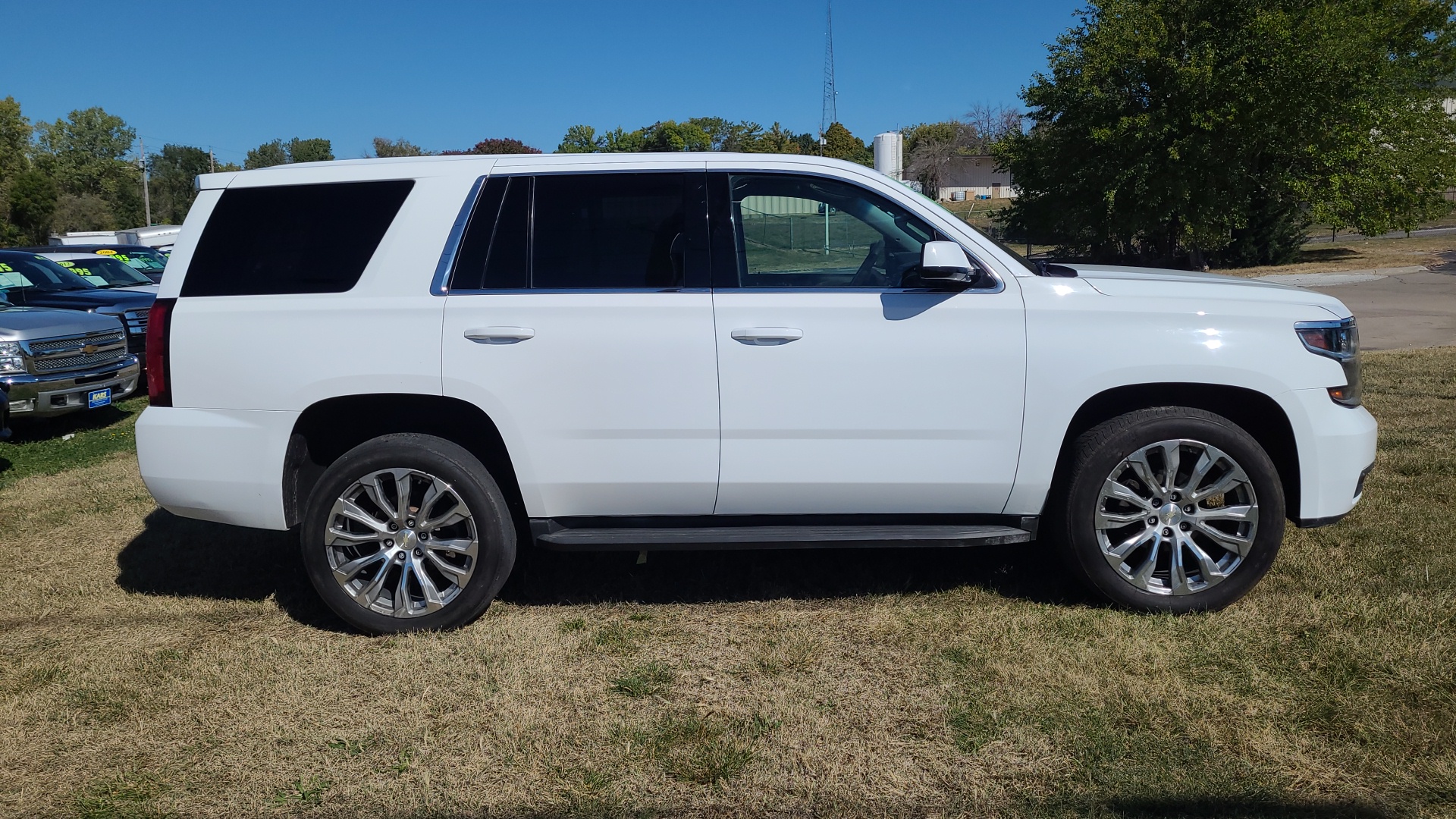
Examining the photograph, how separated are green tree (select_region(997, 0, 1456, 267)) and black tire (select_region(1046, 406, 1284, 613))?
2044 cm

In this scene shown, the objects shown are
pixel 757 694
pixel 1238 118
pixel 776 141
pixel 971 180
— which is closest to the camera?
pixel 757 694

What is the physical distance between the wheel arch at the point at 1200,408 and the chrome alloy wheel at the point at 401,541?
2594 mm

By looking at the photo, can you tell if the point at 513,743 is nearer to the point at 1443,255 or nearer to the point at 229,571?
the point at 229,571

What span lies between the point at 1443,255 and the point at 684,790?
31.0 meters

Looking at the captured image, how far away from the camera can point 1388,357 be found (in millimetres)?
11031

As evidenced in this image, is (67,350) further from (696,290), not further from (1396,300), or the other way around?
(1396,300)

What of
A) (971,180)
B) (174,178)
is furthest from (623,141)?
(174,178)

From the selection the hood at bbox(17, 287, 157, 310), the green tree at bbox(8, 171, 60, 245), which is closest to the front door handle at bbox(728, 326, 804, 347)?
the hood at bbox(17, 287, 157, 310)

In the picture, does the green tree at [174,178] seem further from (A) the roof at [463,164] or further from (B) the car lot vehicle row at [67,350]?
(A) the roof at [463,164]

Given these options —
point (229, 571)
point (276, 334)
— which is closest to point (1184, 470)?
point (276, 334)

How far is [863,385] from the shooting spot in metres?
4.11

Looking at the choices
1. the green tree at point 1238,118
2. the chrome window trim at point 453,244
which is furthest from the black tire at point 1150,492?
the green tree at point 1238,118

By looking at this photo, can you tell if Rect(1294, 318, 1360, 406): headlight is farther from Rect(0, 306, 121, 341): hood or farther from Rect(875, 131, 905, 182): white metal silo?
Rect(0, 306, 121, 341): hood

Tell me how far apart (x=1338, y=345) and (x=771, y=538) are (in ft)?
8.34
